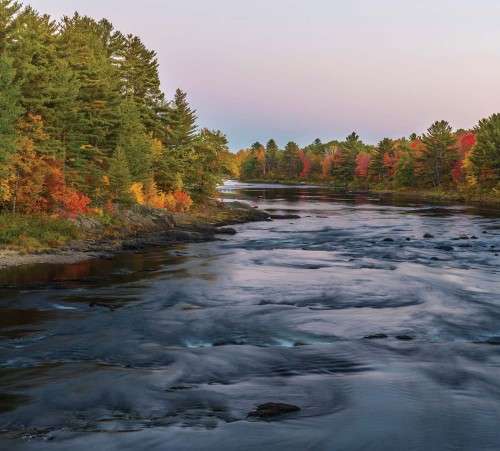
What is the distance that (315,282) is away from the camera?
29109 millimetres

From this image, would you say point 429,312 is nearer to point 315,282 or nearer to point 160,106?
point 315,282

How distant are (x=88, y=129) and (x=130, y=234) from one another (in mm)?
10058

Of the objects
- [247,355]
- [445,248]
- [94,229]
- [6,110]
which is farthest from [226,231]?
[247,355]

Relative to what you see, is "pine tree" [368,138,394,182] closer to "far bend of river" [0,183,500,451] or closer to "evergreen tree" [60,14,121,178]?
"evergreen tree" [60,14,121,178]

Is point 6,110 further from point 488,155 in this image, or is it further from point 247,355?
point 488,155

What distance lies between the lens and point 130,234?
4406 cm

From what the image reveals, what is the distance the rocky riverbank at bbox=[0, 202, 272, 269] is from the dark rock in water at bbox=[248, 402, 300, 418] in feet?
71.9

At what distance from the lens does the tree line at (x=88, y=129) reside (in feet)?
121

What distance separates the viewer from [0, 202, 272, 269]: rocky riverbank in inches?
1289

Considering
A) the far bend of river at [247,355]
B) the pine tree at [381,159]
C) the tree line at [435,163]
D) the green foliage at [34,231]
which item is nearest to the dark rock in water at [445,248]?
the far bend of river at [247,355]

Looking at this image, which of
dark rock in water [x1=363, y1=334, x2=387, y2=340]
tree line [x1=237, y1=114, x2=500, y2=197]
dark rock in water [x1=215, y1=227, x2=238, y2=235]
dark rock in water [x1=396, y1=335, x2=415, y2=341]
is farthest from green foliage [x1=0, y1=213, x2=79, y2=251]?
tree line [x1=237, y1=114, x2=500, y2=197]

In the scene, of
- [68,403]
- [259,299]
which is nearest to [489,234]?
[259,299]

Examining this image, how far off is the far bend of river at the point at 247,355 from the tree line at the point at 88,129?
34.2ft

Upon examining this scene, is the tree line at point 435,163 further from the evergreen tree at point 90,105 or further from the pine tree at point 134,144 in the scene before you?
the evergreen tree at point 90,105
